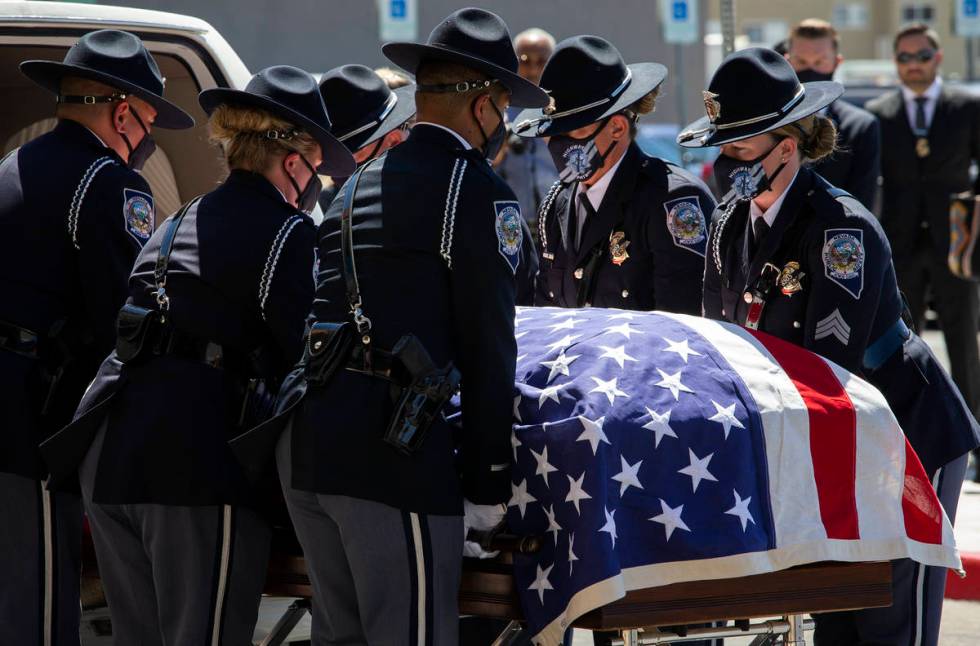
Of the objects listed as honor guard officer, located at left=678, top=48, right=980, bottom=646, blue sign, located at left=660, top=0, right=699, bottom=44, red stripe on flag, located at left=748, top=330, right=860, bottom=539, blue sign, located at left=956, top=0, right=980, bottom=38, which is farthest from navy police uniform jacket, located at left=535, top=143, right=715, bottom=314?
blue sign, located at left=956, top=0, right=980, bottom=38

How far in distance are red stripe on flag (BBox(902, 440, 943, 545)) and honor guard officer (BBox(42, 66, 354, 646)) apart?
1484 millimetres

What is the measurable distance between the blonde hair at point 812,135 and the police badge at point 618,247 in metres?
0.74

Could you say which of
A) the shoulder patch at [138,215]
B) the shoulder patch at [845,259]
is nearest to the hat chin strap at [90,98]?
the shoulder patch at [138,215]

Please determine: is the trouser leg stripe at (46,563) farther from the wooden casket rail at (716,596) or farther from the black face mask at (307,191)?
the black face mask at (307,191)

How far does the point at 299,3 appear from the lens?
1977cm

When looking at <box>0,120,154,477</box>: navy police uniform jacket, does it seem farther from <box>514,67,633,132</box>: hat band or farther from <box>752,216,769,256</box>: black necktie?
<box>752,216,769,256</box>: black necktie

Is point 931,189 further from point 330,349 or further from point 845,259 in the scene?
point 330,349

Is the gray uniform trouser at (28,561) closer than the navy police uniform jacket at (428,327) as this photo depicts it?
No

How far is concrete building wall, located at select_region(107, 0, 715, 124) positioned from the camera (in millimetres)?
19156

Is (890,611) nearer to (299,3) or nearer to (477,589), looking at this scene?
(477,589)

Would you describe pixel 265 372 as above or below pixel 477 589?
above

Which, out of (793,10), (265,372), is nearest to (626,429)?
(265,372)

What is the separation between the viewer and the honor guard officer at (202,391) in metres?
3.55

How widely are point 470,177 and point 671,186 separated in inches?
62.1
